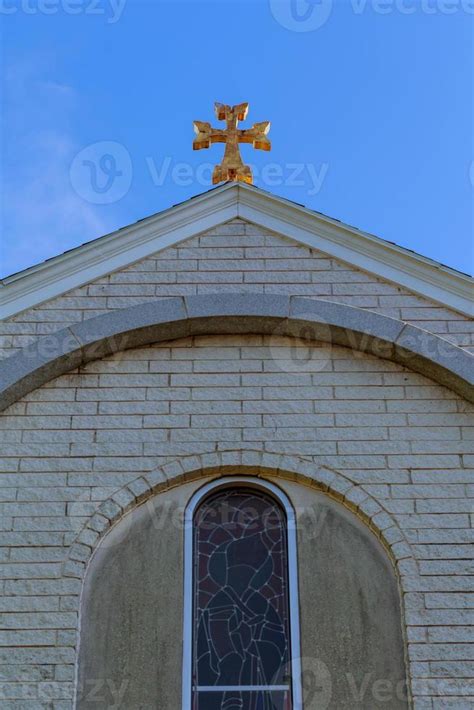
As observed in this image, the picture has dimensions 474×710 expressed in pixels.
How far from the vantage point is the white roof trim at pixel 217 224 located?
37.2 feet

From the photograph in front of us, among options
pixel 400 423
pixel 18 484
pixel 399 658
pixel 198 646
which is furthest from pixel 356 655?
pixel 18 484

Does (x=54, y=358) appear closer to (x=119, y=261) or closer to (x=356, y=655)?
(x=119, y=261)

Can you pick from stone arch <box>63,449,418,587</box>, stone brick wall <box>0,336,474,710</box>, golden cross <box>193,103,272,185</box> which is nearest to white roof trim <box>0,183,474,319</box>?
stone brick wall <box>0,336,474,710</box>

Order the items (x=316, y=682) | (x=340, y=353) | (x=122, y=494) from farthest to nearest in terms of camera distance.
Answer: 1. (x=340, y=353)
2. (x=122, y=494)
3. (x=316, y=682)

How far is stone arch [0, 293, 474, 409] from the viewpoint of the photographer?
431 inches

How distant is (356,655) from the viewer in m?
9.81

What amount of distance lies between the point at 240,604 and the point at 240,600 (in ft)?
0.10

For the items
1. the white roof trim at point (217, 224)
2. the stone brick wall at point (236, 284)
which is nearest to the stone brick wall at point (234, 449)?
the stone brick wall at point (236, 284)

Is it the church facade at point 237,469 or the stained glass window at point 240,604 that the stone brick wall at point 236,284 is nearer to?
the church facade at point 237,469

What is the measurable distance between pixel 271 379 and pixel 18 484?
220cm

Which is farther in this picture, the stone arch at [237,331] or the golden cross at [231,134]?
the golden cross at [231,134]

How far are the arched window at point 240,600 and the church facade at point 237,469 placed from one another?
0.02 m

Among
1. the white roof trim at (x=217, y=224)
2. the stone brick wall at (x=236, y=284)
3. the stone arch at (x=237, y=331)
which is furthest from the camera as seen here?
the white roof trim at (x=217, y=224)

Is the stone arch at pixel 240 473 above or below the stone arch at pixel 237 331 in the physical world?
below
